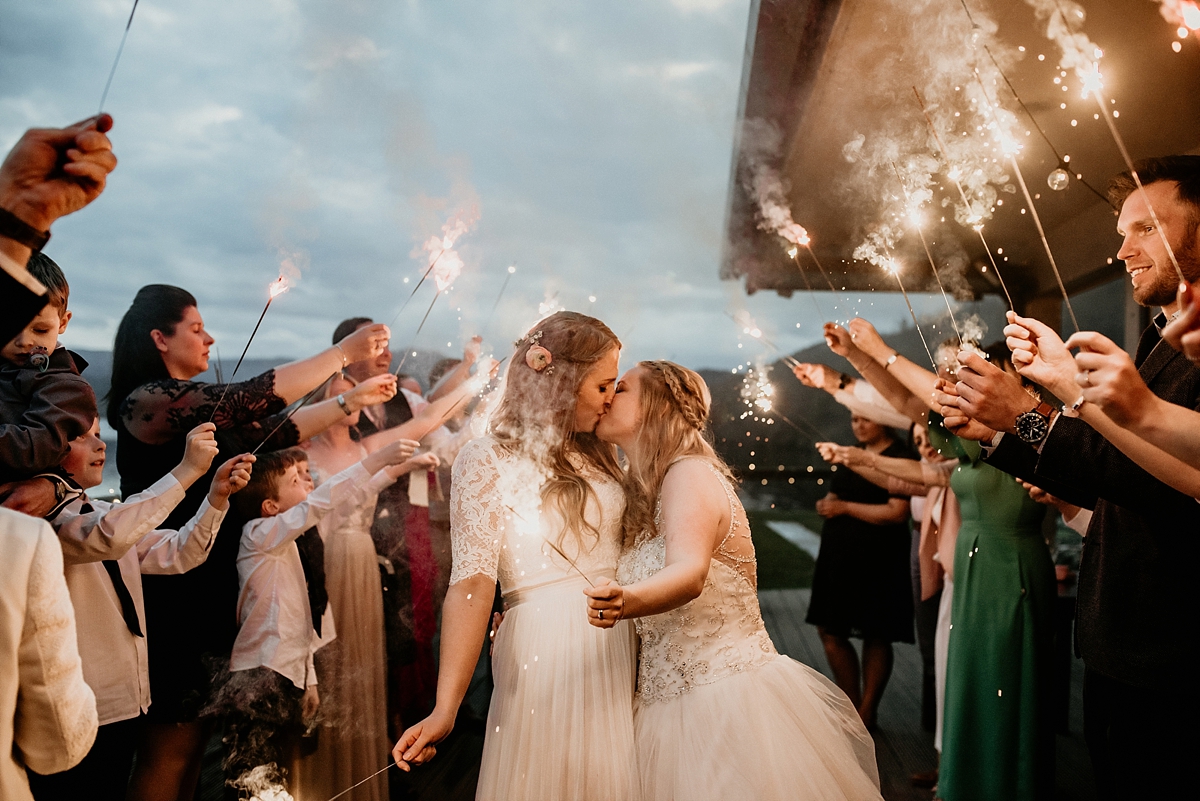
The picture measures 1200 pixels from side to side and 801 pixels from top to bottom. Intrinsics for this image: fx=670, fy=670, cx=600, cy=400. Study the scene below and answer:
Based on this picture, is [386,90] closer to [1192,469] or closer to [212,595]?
[212,595]

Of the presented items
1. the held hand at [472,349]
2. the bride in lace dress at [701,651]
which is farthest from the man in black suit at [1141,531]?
the held hand at [472,349]

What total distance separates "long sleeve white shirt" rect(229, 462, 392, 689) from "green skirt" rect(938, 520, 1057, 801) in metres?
2.61

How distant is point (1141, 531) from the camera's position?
1.82 metres

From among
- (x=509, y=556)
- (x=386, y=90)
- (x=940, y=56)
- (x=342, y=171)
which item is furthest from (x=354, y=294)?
(x=940, y=56)

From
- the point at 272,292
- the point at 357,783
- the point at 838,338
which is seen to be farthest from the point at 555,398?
the point at 357,783

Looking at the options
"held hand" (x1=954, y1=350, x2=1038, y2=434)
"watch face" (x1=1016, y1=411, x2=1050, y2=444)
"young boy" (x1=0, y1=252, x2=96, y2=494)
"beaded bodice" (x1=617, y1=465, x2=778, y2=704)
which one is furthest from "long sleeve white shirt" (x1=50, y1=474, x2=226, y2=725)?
"watch face" (x1=1016, y1=411, x2=1050, y2=444)

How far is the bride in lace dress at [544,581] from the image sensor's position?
1.72m

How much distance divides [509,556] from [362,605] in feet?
4.51

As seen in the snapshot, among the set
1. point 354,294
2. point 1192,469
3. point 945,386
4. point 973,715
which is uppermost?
point 354,294

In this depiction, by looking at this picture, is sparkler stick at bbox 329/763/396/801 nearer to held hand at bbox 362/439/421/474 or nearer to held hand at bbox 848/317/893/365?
held hand at bbox 362/439/421/474

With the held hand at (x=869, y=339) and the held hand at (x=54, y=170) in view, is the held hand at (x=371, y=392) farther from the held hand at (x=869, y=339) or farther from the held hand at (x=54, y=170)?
the held hand at (x=869, y=339)

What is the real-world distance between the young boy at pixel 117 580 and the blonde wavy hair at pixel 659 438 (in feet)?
3.81

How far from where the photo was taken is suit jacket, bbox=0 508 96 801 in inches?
40.8

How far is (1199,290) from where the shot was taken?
1232 mm
